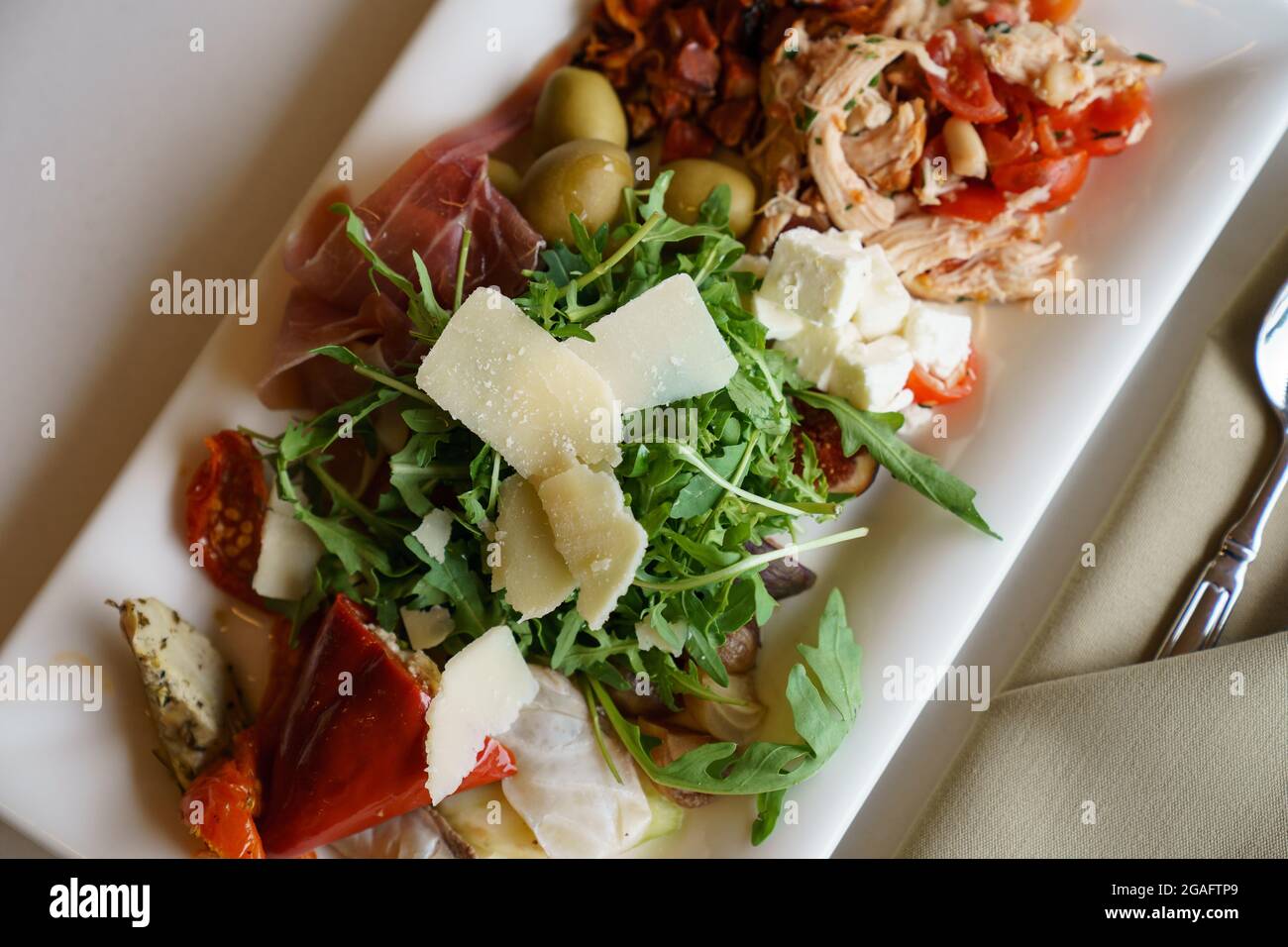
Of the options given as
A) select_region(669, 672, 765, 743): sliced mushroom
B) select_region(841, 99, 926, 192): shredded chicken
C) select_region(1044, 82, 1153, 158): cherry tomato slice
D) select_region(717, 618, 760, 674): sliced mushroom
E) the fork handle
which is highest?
select_region(1044, 82, 1153, 158): cherry tomato slice

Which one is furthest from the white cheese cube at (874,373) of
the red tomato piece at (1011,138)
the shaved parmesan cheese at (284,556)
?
the shaved parmesan cheese at (284,556)

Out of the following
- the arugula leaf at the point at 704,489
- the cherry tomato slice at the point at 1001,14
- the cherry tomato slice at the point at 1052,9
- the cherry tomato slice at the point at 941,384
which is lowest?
the arugula leaf at the point at 704,489

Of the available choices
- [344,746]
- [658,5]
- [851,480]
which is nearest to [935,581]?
[851,480]

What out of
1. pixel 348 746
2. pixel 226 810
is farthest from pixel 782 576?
pixel 226 810

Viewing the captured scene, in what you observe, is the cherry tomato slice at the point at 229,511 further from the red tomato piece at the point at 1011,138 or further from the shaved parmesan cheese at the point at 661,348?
the red tomato piece at the point at 1011,138

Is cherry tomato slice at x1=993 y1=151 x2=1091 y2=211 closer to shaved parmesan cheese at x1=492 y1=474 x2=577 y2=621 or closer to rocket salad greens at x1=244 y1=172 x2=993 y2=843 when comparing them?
rocket salad greens at x1=244 y1=172 x2=993 y2=843

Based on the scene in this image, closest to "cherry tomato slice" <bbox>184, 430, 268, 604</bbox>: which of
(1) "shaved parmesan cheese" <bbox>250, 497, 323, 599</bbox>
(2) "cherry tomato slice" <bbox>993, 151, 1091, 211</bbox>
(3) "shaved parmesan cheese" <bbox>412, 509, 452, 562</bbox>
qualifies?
(1) "shaved parmesan cheese" <bbox>250, 497, 323, 599</bbox>

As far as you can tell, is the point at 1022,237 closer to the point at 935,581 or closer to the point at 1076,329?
the point at 1076,329
